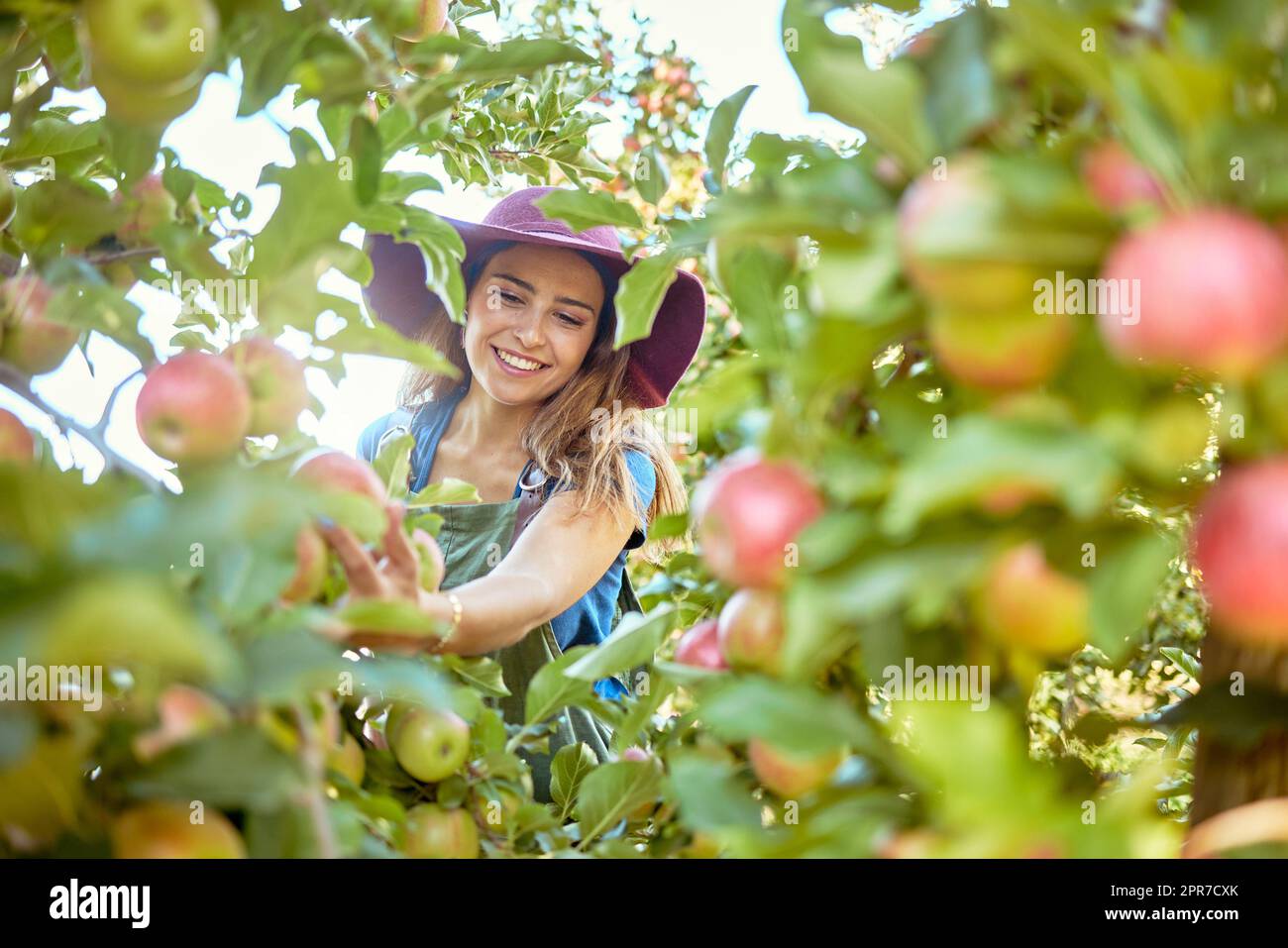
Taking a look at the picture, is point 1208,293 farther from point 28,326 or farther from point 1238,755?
point 28,326

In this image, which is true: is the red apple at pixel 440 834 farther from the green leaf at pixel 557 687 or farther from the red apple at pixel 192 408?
the red apple at pixel 192 408

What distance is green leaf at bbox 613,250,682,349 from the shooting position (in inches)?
25.9

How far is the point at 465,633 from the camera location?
1.18 metres

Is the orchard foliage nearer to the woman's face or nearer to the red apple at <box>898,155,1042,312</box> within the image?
the red apple at <box>898,155,1042,312</box>

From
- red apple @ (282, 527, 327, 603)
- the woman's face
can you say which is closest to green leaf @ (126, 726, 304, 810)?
red apple @ (282, 527, 327, 603)

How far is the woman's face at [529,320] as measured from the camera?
1.81 meters

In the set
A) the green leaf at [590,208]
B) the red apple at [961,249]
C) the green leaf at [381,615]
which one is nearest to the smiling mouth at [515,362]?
the green leaf at [590,208]

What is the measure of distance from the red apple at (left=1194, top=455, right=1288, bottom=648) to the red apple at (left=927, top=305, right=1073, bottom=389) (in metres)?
0.08

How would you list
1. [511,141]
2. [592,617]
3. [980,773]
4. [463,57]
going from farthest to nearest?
[592,617] < [511,141] < [463,57] < [980,773]

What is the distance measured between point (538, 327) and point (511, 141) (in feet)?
1.22

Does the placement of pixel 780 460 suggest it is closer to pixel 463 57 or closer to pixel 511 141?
pixel 463 57
